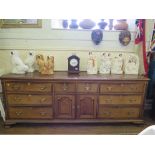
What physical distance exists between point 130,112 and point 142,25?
47.4 inches

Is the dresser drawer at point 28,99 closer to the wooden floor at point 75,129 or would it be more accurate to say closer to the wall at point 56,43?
the wooden floor at point 75,129

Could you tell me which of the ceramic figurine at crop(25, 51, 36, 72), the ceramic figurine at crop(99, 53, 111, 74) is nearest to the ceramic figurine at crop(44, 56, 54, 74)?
the ceramic figurine at crop(25, 51, 36, 72)

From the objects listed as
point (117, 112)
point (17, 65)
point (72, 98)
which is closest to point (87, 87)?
point (72, 98)

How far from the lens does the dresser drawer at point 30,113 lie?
213 centimetres

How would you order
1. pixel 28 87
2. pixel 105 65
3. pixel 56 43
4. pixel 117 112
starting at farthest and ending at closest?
pixel 56 43, pixel 105 65, pixel 117 112, pixel 28 87

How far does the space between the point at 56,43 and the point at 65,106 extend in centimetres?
92

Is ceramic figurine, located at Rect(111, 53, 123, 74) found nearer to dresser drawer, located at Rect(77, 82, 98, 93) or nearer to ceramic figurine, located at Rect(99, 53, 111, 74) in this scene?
ceramic figurine, located at Rect(99, 53, 111, 74)

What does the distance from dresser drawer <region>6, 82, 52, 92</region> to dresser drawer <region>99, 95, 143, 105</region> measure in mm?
687

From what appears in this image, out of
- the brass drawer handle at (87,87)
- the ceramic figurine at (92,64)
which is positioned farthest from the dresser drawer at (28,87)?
the ceramic figurine at (92,64)

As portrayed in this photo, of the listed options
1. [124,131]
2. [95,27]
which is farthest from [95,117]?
[95,27]

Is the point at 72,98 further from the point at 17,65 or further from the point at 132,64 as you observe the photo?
the point at 132,64

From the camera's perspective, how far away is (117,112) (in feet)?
7.17

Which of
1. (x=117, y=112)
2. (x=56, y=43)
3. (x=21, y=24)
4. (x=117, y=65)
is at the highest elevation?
(x=21, y=24)
